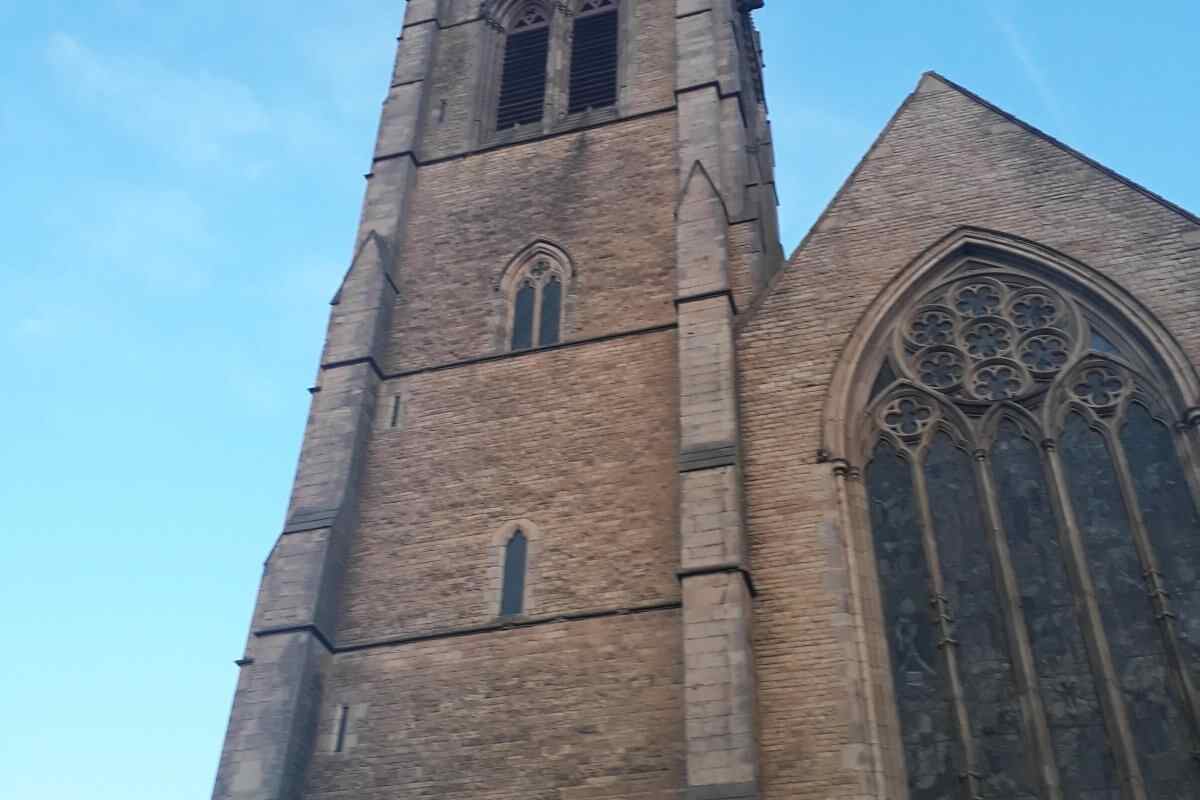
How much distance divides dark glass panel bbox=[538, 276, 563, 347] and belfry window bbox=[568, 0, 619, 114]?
3.94 metres

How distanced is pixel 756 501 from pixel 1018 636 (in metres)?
2.82

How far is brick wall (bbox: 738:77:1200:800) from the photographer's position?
11414mm

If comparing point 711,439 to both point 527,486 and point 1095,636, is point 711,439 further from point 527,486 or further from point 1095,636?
Answer: point 1095,636

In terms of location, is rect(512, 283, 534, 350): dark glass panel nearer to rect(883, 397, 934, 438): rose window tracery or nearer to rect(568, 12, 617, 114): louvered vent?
rect(568, 12, 617, 114): louvered vent

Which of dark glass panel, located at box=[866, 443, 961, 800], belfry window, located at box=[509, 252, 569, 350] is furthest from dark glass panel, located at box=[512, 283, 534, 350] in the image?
dark glass panel, located at box=[866, 443, 961, 800]

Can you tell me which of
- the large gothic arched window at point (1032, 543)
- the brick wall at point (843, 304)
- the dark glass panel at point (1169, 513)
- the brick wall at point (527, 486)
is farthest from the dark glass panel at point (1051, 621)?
the brick wall at point (527, 486)

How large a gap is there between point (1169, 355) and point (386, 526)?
27.7ft

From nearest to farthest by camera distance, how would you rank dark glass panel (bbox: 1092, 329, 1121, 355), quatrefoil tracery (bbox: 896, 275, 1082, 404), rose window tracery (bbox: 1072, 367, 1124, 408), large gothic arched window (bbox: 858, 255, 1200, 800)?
large gothic arched window (bbox: 858, 255, 1200, 800)
rose window tracery (bbox: 1072, 367, 1124, 408)
dark glass panel (bbox: 1092, 329, 1121, 355)
quatrefoil tracery (bbox: 896, 275, 1082, 404)

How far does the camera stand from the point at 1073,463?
12523mm

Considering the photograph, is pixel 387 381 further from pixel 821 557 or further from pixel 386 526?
pixel 821 557

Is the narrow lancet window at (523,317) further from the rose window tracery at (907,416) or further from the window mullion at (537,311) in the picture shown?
the rose window tracery at (907,416)

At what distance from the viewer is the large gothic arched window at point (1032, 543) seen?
10.8m

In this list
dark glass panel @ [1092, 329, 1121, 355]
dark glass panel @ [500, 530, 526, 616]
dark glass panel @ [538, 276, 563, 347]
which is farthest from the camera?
dark glass panel @ [538, 276, 563, 347]

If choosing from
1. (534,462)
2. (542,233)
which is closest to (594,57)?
(542,233)
